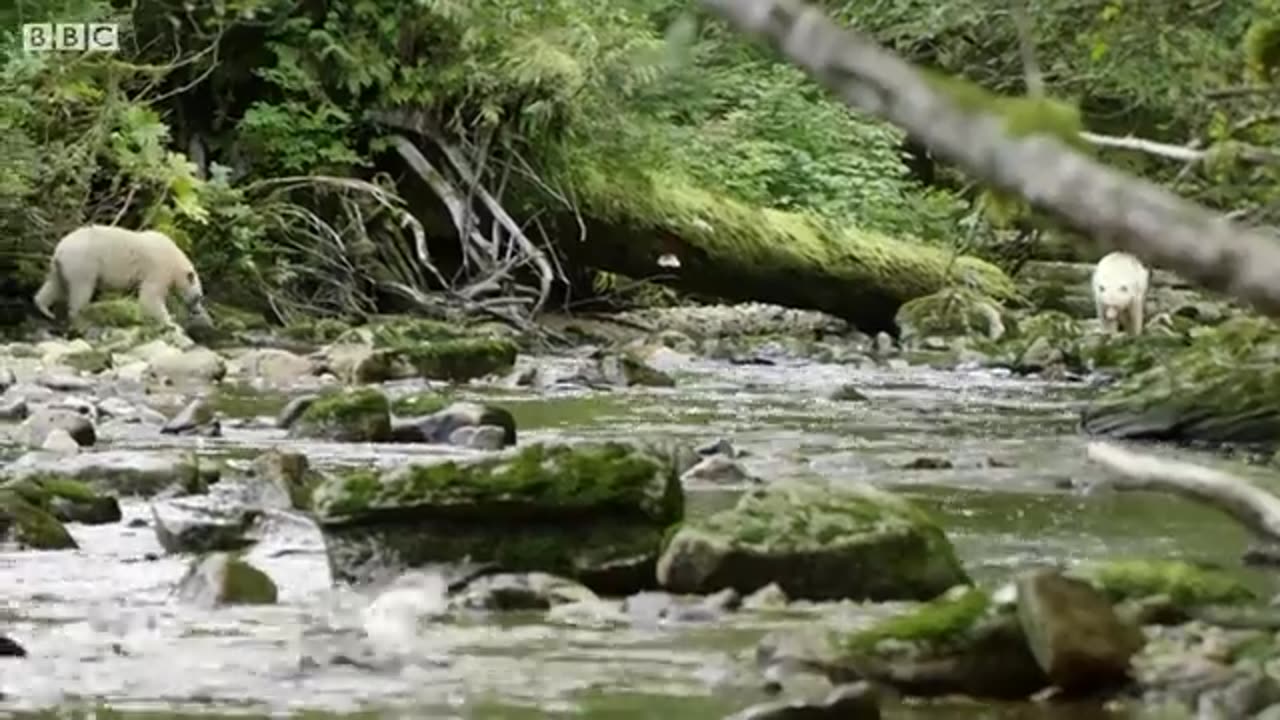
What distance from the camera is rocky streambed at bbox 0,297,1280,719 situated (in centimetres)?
360

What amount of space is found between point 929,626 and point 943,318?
1284 centimetres

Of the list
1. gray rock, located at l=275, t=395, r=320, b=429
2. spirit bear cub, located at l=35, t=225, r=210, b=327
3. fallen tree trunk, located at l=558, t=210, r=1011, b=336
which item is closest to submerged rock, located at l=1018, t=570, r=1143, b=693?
gray rock, located at l=275, t=395, r=320, b=429

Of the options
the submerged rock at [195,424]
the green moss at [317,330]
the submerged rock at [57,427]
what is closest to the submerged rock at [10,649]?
the submerged rock at [57,427]

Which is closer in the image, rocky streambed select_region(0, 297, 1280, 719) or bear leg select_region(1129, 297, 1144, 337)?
rocky streambed select_region(0, 297, 1280, 719)

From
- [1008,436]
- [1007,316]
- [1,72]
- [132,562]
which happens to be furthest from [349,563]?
[1007,316]

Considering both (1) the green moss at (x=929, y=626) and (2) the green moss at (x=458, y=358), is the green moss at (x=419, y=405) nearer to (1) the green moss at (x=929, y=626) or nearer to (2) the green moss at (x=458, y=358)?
(2) the green moss at (x=458, y=358)

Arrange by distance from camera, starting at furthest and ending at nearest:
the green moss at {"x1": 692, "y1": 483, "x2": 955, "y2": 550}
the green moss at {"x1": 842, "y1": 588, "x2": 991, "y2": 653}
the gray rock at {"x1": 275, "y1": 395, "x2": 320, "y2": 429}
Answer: the gray rock at {"x1": 275, "y1": 395, "x2": 320, "y2": 429} < the green moss at {"x1": 692, "y1": 483, "x2": 955, "y2": 550} < the green moss at {"x1": 842, "y1": 588, "x2": 991, "y2": 653}

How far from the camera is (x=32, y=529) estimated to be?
5293 mm

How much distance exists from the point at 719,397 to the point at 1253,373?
2733 mm

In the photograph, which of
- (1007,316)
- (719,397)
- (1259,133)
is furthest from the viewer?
(1007,316)

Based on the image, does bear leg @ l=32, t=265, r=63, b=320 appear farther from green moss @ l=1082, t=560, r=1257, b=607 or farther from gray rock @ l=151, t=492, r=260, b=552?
green moss @ l=1082, t=560, r=1257, b=607

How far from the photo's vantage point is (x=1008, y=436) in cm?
889

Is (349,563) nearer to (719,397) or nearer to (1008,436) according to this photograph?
(1008,436)

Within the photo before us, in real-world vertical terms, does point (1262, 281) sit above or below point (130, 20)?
below
